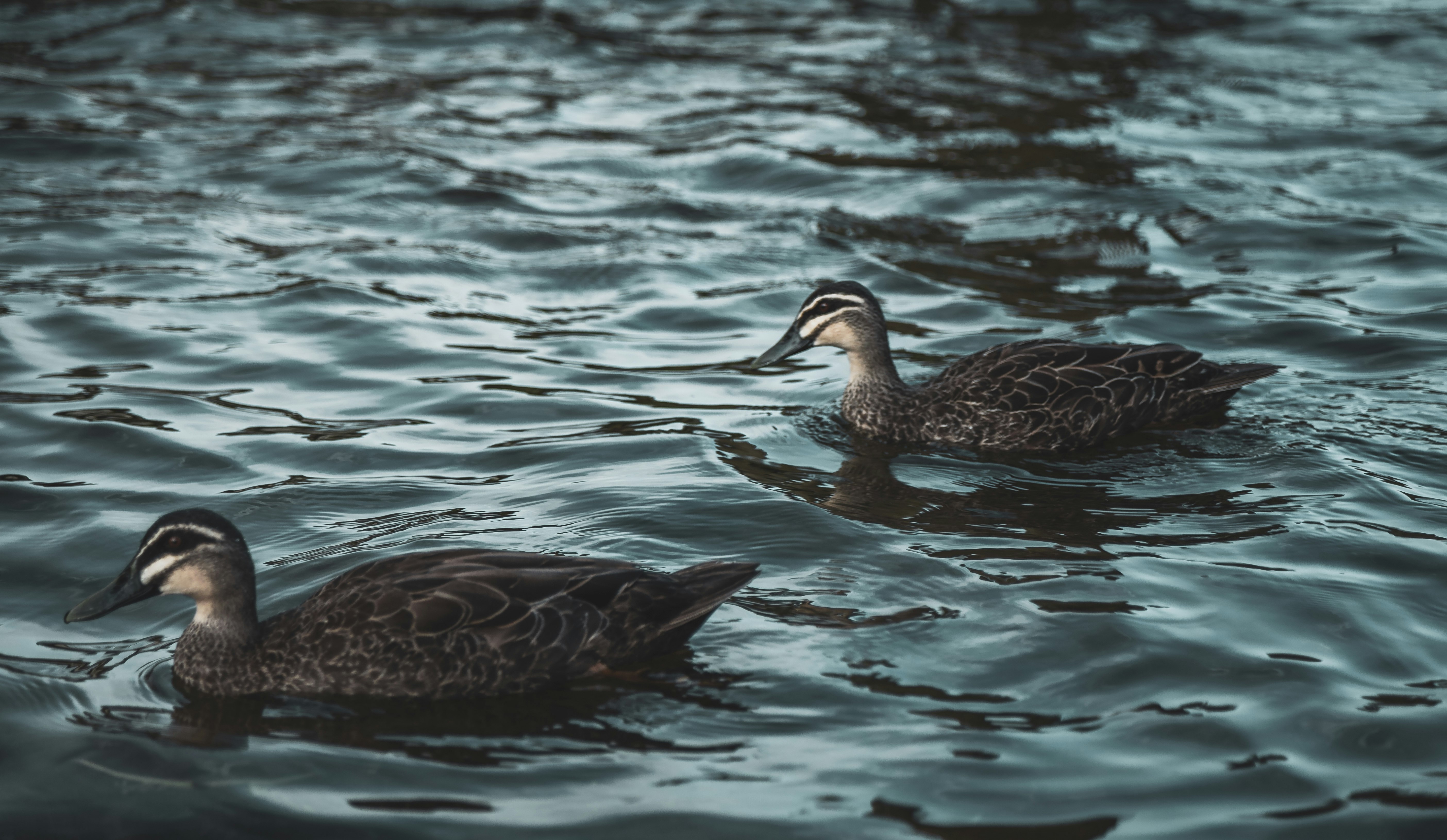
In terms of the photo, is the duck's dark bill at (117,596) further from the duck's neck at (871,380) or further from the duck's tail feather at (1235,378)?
the duck's tail feather at (1235,378)

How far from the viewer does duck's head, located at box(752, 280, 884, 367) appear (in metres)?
11.0

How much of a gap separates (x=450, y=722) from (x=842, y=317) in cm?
537

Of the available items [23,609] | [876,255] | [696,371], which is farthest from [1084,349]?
[23,609]

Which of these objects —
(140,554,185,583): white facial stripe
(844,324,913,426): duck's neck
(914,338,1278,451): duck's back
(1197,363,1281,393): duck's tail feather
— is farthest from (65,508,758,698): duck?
(1197,363,1281,393): duck's tail feather

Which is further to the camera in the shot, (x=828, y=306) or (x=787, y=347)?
(x=787, y=347)

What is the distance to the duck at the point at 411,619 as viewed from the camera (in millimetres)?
6719

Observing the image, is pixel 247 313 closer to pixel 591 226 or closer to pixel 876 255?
pixel 591 226

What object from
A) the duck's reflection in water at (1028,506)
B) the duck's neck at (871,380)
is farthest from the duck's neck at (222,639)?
the duck's neck at (871,380)

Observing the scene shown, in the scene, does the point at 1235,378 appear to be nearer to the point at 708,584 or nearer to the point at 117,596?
the point at 708,584

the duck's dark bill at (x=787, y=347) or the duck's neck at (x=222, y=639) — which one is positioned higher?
the duck's dark bill at (x=787, y=347)

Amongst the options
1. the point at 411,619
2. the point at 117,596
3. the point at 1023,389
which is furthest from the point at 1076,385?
the point at 117,596

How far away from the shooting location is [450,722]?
6.66 meters

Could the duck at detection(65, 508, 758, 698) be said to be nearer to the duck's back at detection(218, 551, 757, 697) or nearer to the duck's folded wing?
the duck's back at detection(218, 551, 757, 697)

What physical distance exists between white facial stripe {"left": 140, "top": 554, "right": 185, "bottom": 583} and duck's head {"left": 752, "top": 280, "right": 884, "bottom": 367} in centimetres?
544
